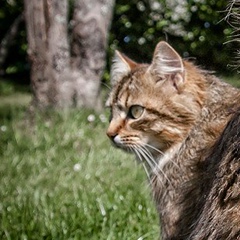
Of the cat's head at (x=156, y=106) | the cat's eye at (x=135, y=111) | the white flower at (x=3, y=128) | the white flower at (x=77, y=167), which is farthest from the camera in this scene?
the white flower at (x=3, y=128)

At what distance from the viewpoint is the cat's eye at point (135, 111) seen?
4492 mm

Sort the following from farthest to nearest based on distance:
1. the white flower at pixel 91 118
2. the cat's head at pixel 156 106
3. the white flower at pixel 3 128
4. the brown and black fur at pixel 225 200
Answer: the white flower at pixel 91 118, the white flower at pixel 3 128, the cat's head at pixel 156 106, the brown and black fur at pixel 225 200

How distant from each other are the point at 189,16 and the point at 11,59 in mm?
A: 3643

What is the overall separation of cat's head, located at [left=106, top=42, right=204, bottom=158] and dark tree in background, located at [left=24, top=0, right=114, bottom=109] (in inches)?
A: 141

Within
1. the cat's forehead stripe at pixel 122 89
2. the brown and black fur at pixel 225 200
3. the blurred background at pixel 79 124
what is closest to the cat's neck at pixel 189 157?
the blurred background at pixel 79 124

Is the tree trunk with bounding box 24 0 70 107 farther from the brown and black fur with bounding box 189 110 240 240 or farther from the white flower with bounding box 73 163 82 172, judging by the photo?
the brown and black fur with bounding box 189 110 240 240

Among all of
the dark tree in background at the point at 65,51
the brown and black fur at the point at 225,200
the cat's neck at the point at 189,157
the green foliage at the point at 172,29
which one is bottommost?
the green foliage at the point at 172,29

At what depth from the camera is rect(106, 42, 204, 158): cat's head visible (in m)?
4.37

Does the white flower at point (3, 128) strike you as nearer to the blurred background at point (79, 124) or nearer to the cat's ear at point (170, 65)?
the blurred background at point (79, 124)

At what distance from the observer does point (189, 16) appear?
1358 cm

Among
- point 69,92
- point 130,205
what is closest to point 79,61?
point 69,92

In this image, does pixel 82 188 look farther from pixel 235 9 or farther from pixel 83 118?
pixel 235 9

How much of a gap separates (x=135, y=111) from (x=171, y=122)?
0.25m

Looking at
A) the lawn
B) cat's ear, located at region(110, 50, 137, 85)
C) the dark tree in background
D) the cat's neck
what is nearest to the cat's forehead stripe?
cat's ear, located at region(110, 50, 137, 85)
